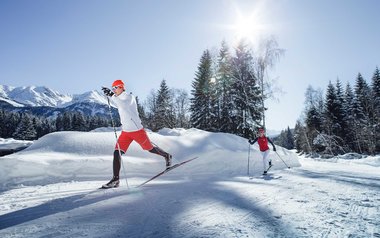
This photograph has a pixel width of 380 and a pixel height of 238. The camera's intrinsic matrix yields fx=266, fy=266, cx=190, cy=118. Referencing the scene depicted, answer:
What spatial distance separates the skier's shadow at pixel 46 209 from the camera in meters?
3.05

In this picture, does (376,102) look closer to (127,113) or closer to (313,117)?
(313,117)

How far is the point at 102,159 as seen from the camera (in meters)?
7.36

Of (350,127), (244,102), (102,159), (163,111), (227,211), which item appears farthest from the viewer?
(163,111)

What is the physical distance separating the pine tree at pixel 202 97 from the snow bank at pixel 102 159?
24.1m

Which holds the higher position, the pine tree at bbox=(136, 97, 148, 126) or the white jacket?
the pine tree at bbox=(136, 97, 148, 126)

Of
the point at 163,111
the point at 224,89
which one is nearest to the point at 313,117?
the point at 224,89

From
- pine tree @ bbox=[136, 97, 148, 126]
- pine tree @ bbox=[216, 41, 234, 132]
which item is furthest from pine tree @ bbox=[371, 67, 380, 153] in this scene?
pine tree @ bbox=[136, 97, 148, 126]

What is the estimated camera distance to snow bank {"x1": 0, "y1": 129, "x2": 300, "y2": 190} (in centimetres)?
616

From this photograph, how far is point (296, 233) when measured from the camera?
2602 mm

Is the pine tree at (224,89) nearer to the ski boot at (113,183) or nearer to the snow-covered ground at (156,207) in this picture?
the snow-covered ground at (156,207)

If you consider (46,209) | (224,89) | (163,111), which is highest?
(224,89)

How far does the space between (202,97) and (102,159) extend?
98.7 ft

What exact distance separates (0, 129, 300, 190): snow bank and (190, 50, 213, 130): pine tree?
24.1m

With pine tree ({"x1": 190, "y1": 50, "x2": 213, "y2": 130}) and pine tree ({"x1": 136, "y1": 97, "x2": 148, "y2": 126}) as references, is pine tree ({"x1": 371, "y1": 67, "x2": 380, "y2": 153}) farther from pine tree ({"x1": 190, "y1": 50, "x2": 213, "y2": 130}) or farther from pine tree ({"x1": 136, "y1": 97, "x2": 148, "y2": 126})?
pine tree ({"x1": 136, "y1": 97, "x2": 148, "y2": 126})
